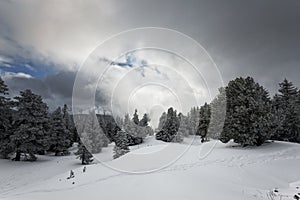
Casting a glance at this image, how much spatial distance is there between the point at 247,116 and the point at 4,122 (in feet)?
91.8

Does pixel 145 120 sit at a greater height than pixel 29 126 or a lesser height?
greater

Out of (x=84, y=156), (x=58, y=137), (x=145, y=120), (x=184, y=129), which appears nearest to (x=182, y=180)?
(x=145, y=120)

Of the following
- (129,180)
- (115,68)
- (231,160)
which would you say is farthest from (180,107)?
(231,160)

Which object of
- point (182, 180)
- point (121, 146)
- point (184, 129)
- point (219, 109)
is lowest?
point (182, 180)

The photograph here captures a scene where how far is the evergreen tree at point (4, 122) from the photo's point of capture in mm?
25922

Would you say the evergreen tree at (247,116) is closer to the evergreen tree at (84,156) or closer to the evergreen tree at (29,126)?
the evergreen tree at (84,156)

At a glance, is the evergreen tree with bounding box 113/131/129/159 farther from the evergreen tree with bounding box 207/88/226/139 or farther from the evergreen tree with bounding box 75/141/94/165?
the evergreen tree with bounding box 207/88/226/139

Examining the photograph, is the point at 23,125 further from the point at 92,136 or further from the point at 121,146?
the point at 121,146

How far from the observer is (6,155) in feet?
90.4

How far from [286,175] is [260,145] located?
8.22m

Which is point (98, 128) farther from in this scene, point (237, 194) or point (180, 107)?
point (237, 194)

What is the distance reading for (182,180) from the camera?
8.79 meters

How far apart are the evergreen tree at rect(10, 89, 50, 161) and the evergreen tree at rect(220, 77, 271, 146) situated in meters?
23.9

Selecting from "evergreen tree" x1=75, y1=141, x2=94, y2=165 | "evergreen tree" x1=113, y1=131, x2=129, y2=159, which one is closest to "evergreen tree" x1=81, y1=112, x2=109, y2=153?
"evergreen tree" x1=75, y1=141, x2=94, y2=165
